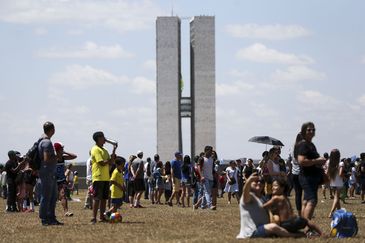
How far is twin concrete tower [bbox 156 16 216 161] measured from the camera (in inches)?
3393

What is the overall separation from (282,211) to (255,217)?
430mm

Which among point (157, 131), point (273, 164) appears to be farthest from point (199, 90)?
point (273, 164)

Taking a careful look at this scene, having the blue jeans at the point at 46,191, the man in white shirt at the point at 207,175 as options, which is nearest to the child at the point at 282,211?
the blue jeans at the point at 46,191

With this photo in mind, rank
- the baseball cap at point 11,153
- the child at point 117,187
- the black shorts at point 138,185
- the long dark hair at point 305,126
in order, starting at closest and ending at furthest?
1. the long dark hair at point 305,126
2. the child at point 117,187
3. the baseball cap at point 11,153
4. the black shorts at point 138,185

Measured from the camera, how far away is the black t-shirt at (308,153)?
13.4m

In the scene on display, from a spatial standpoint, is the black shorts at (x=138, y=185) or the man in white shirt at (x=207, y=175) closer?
the man in white shirt at (x=207, y=175)

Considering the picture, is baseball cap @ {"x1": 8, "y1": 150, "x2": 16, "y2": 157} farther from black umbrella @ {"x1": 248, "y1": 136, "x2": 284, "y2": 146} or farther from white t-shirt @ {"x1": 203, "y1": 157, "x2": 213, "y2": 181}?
black umbrella @ {"x1": 248, "y1": 136, "x2": 284, "y2": 146}

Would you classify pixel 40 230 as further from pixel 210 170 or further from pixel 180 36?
pixel 180 36

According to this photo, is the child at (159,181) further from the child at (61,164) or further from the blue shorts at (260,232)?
the blue shorts at (260,232)

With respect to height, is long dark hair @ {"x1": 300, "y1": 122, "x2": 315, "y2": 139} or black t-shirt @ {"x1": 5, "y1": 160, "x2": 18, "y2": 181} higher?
long dark hair @ {"x1": 300, "y1": 122, "x2": 315, "y2": 139}

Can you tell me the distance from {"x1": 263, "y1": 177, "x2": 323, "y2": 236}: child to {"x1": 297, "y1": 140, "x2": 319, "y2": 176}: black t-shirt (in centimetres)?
76

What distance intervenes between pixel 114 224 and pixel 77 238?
322 cm

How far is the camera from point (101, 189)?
16.7 metres

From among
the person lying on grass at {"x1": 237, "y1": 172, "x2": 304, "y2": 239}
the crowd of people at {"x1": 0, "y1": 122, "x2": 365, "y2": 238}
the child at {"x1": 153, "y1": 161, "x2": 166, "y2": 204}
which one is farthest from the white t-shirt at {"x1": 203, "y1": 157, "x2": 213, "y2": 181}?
the person lying on grass at {"x1": 237, "y1": 172, "x2": 304, "y2": 239}
